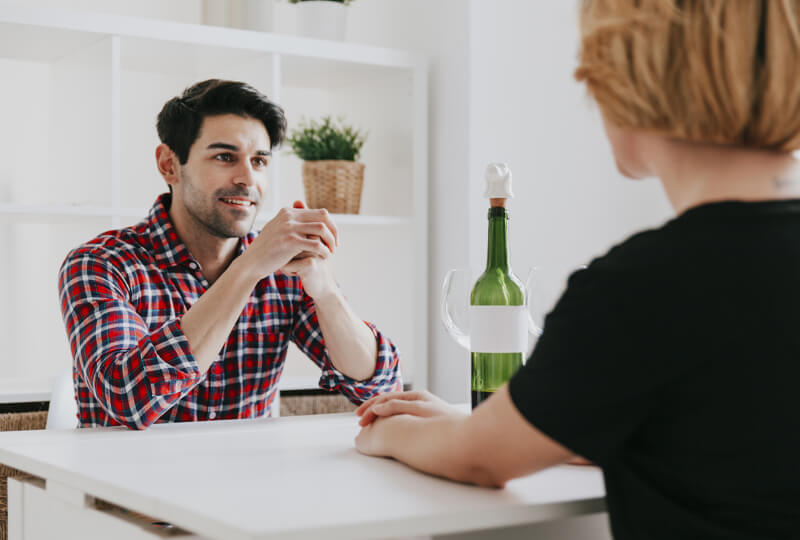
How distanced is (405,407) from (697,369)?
17.1 inches

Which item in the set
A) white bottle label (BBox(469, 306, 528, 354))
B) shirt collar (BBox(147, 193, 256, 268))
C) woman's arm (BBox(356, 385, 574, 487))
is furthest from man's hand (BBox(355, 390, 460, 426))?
shirt collar (BBox(147, 193, 256, 268))

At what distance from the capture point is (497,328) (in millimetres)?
1252

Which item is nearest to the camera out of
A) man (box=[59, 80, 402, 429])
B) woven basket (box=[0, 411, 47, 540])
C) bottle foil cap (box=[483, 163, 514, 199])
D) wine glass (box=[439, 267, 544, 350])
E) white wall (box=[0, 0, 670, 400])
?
bottle foil cap (box=[483, 163, 514, 199])

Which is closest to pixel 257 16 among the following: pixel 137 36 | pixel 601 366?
pixel 137 36

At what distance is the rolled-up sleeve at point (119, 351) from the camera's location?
1439 mm

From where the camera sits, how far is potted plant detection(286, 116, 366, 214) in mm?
2814

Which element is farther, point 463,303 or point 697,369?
point 463,303

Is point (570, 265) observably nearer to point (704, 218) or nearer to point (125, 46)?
point (125, 46)

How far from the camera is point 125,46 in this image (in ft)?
8.63

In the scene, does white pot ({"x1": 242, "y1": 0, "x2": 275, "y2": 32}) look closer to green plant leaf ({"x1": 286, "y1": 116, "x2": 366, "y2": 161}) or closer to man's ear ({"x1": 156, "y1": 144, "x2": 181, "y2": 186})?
green plant leaf ({"x1": 286, "y1": 116, "x2": 366, "y2": 161})

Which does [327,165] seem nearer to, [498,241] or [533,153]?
[533,153]

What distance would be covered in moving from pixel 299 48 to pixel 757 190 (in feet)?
7.08

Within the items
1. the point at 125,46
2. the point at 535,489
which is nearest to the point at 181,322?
the point at 535,489

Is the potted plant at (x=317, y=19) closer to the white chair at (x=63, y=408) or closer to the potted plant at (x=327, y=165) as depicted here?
the potted plant at (x=327, y=165)
